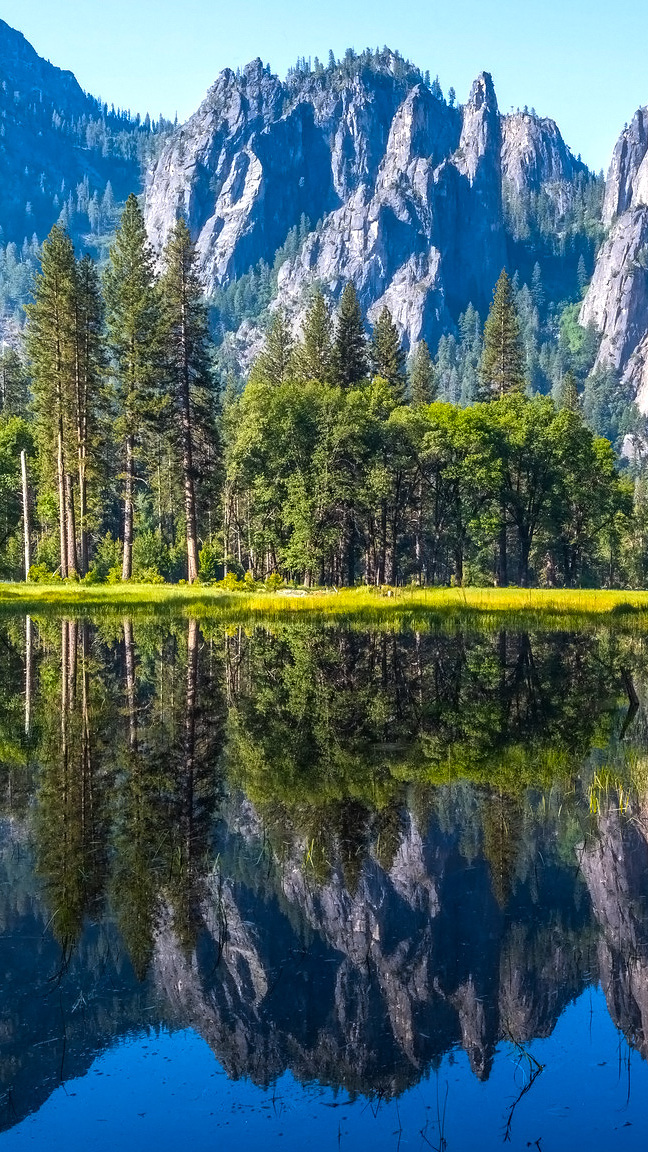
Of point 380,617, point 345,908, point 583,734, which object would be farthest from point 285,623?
point 345,908

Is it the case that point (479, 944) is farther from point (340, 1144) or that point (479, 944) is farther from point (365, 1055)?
point (340, 1144)

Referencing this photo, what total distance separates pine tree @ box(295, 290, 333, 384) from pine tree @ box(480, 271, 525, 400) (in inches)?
688

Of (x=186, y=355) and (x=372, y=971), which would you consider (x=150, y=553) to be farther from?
(x=372, y=971)

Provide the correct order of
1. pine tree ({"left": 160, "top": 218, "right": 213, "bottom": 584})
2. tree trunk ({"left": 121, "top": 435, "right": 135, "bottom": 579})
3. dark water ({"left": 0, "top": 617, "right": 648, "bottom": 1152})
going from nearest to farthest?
dark water ({"left": 0, "top": 617, "right": 648, "bottom": 1152}) → tree trunk ({"left": 121, "top": 435, "right": 135, "bottom": 579}) → pine tree ({"left": 160, "top": 218, "right": 213, "bottom": 584})

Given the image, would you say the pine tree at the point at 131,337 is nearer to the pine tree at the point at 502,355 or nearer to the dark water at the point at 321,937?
the pine tree at the point at 502,355

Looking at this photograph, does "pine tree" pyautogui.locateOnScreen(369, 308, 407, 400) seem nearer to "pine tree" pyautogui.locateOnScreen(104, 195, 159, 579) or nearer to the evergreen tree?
"pine tree" pyautogui.locateOnScreen(104, 195, 159, 579)

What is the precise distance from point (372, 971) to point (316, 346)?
73407 mm

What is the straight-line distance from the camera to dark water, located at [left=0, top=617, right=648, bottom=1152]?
659cm

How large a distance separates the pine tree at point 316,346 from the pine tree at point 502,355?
17.5m

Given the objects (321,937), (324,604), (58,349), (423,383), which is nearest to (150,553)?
(423,383)

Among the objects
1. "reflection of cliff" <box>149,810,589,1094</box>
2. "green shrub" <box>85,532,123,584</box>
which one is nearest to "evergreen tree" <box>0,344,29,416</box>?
"green shrub" <box>85,532,123,584</box>

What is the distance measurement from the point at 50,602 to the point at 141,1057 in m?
40.4

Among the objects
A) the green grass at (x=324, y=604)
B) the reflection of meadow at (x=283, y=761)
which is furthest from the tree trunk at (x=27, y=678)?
the green grass at (x=324, y=604)

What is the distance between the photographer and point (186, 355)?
5722 cm
